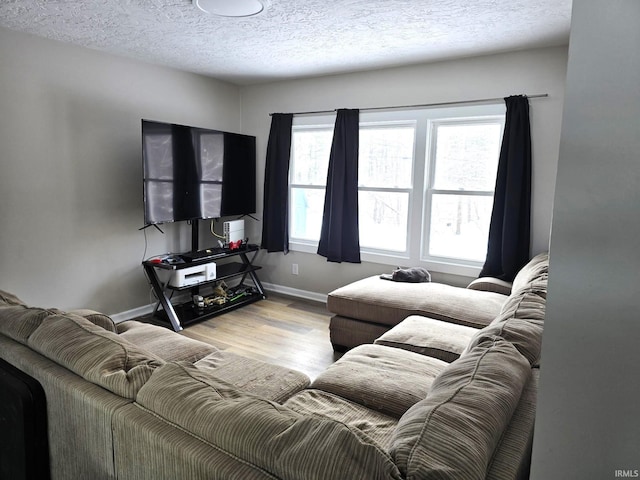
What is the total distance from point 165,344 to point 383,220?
2680 millimetres

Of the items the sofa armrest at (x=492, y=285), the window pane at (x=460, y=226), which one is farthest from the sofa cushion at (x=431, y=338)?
the window pane at (x=460, y=226)

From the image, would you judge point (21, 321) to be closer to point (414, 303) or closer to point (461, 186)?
point (414, 303)

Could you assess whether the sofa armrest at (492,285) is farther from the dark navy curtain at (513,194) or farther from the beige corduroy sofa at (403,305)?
the dark navy curtain at (513,194)

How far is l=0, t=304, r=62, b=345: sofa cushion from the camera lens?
4.84 feet

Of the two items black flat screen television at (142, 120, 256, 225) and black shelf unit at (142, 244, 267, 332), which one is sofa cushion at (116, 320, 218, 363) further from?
black flat screen television at (142, 120, 256, 225)

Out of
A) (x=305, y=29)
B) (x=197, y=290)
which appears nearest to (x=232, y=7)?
(x=305, y=29)

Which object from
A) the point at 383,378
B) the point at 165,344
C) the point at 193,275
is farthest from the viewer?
the point at 193,275

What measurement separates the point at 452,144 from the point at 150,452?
11.8 ft

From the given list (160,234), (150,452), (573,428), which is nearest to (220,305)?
(160,234)

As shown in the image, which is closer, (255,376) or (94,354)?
(94,354)

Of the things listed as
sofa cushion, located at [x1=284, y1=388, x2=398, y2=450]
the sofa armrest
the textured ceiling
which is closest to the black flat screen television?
the textured ceiling

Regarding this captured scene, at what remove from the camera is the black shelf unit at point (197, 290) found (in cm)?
378

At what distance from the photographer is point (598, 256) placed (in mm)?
430

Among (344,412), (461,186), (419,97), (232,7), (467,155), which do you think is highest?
(232,7)
